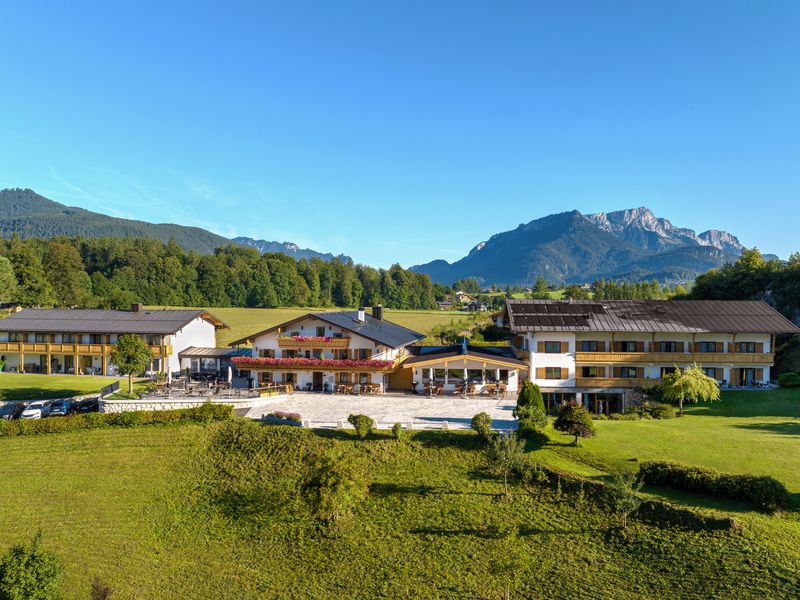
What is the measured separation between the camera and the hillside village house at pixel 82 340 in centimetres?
5097

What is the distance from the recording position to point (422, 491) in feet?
78.2

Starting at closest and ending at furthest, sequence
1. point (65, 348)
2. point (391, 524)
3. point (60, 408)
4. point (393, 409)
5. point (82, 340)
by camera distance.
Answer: point (391, 524), point (393, 409), point (60, 408), point (65, 348), point (82, 340)

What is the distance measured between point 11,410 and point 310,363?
2133 cm

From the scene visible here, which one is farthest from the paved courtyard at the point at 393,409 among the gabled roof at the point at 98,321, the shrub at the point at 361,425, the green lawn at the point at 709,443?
the gabled roof at the point at 98,321

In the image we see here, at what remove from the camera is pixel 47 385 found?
147ft

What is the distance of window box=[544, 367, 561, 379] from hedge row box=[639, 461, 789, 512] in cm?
1962

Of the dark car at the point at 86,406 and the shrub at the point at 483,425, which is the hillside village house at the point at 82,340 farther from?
the shrub at the point at 483,425

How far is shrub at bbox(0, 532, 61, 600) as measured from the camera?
17281mm

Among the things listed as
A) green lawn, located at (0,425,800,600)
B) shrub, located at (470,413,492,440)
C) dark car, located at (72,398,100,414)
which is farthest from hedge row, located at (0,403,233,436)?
shrub, located at (470,413,492,440)

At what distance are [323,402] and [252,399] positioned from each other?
5137mm

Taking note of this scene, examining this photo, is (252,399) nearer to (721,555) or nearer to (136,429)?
Answer: (136,429)

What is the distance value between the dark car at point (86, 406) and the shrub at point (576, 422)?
104ft

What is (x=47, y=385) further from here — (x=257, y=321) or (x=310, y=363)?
(x=257, y=321)

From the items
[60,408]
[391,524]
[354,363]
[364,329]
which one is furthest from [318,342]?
[391,524]
